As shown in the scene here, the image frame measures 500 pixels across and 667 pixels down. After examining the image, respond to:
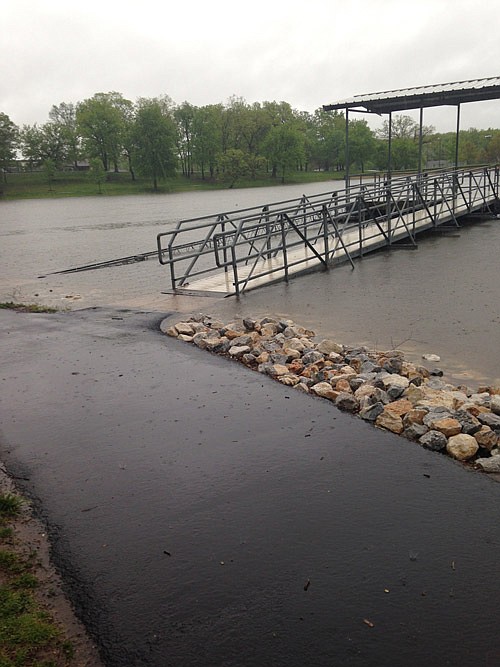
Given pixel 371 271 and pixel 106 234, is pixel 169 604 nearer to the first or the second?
pixel 371 271

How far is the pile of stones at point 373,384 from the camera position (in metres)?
4.52

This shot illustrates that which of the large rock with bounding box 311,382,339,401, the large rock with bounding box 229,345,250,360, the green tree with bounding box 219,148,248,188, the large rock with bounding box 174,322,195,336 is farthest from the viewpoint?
the green tree with bounding box 219,148,248,188

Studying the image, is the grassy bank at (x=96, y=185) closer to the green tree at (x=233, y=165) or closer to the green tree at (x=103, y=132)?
the green tree at (x=233, y=165)

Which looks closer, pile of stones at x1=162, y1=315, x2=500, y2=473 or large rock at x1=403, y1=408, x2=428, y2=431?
pile of stones at x1=162, y1=315, x2=500, y2=473

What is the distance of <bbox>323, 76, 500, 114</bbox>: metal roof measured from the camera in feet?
60.2

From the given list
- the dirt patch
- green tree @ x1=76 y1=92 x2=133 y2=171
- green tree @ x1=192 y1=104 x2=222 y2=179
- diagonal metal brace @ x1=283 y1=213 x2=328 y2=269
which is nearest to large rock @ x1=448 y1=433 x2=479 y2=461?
the dirt patch

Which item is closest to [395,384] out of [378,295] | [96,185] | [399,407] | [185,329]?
[399,407]

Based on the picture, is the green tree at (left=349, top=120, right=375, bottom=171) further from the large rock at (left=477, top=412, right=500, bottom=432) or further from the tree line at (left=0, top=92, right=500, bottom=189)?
the large rock at (left=477, top=412, right=500, bottom=432)

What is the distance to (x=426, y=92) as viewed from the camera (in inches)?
764

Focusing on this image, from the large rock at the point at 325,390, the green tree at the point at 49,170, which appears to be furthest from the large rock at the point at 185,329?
the green tree at the point at 49,170

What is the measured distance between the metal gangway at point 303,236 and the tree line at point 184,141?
55.6m

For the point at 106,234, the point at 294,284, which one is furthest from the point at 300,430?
the point at 106,234

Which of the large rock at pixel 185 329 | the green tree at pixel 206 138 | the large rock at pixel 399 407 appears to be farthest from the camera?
the green tree at pixel 206 138

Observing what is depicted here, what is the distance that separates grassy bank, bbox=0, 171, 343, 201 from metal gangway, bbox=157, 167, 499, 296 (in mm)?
53961
